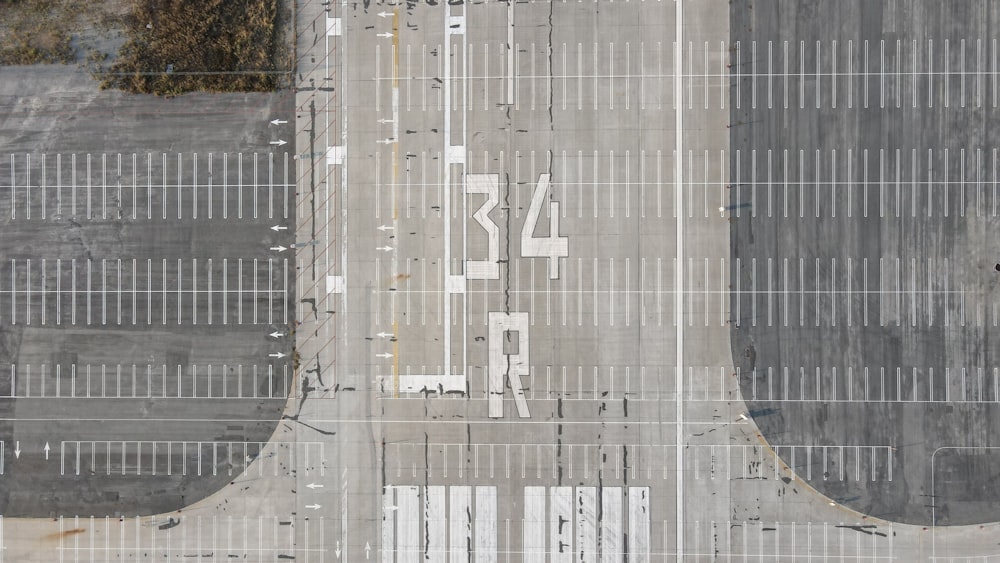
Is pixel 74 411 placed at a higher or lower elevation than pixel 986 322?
lower

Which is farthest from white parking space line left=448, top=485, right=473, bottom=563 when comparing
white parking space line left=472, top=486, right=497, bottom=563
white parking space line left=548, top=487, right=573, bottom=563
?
white parking space line left=548, top=487, right=573, bottom=563

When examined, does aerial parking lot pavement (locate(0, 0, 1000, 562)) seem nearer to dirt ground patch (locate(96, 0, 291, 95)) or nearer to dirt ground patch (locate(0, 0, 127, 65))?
dirt ground patch (locate(96, 0, 291, 95))

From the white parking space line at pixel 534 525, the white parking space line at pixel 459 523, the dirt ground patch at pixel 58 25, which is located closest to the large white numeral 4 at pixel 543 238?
the white parking space line at pixel 534 525

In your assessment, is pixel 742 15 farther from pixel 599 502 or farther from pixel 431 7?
pixel 599 502

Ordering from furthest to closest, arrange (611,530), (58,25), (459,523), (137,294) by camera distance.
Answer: (137,294) < (58,25) < (459,523) < (611,530)

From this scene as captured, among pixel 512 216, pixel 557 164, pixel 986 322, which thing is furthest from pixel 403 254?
pixel 986 322

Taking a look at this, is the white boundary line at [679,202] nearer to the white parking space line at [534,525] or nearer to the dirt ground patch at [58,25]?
the white parking space line at [534,525]

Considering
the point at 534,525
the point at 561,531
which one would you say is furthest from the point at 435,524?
the point at 561,531

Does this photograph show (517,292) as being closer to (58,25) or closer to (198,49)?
(198,49)
